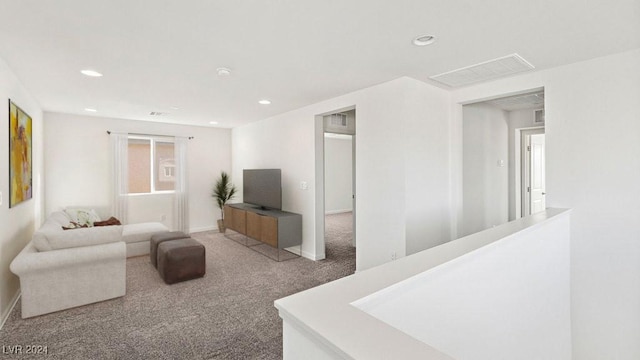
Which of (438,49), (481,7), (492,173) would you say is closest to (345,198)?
(492,173)

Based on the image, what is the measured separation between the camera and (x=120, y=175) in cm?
562

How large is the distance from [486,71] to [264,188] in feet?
12.0

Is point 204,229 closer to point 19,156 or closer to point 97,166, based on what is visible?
point 97,166

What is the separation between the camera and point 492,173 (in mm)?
4738

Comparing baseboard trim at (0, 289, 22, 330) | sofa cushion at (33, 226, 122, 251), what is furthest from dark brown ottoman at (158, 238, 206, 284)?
baseboard trim at (0, 289, 22, 330)

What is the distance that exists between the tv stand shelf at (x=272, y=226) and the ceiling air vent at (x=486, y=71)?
277cm

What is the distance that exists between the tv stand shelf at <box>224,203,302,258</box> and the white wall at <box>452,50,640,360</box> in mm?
3208

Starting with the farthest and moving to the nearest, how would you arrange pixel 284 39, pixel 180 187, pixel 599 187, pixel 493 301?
pixel 180 187 → pixel 599 187 → pixel 284 39 → pixel 493 301

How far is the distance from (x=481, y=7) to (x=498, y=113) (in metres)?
3.65

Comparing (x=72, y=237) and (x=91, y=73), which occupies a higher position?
(x=91, y=73)

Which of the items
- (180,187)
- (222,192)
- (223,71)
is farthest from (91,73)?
(222,192)

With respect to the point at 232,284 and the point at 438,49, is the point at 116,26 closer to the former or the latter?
the point at 438,49

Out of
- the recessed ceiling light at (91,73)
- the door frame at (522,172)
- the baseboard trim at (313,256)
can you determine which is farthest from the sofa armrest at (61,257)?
the door frame at (522,172)

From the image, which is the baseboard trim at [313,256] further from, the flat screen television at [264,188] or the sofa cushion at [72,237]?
the sofa cushion at [72,237]
